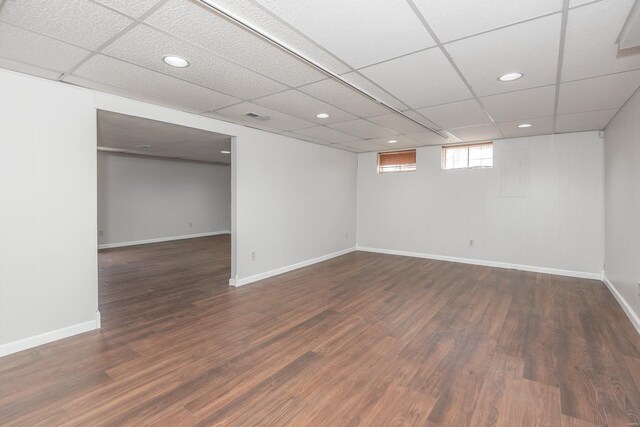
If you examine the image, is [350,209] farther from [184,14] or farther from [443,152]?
[184,14]

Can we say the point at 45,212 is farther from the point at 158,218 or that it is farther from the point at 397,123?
the point at 158,218

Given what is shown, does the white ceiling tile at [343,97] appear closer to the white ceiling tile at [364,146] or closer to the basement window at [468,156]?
the white ceiling tile at [364,146]

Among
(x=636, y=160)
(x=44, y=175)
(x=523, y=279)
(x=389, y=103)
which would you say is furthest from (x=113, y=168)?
(x=636, y=160)

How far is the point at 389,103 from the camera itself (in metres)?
3.53

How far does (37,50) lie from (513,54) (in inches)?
139

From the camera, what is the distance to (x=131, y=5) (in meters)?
1.74

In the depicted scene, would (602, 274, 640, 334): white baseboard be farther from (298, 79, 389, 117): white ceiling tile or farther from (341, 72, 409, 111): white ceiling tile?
(298, 79, 389, 117): white ceiling tile

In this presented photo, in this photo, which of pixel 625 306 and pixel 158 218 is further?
pixel 158 218

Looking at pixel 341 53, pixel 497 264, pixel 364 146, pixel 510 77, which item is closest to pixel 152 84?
pixel 341 53

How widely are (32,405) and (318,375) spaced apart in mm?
1880

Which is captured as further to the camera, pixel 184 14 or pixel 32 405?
pixel 32 405

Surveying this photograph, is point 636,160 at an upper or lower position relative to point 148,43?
lower

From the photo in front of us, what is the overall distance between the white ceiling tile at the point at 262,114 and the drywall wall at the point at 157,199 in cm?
550

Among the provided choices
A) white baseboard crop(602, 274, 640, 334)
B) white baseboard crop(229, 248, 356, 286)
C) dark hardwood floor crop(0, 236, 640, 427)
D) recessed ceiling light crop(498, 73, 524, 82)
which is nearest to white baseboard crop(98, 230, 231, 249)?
dark hardwood floor crop(0, 236, 640, 427)
